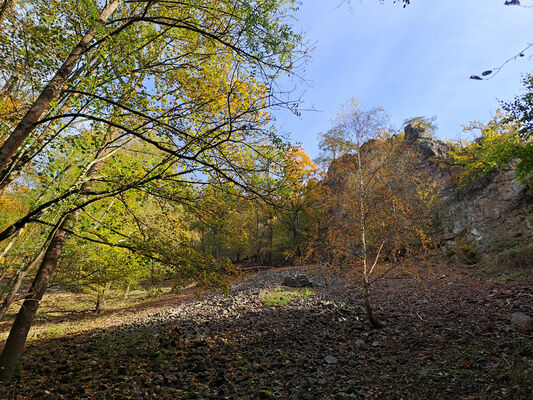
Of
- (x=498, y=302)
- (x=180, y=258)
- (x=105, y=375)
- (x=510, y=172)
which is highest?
(x=510, y=172)

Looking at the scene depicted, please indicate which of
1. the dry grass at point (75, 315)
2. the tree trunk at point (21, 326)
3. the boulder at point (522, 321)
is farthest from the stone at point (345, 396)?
the dry grass at point (75, 315)

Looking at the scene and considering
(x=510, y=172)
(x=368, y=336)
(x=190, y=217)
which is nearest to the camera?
(x=190, y=217)

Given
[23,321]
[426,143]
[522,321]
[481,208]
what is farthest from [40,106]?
[426,143]

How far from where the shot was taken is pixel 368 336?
6859 millimetres

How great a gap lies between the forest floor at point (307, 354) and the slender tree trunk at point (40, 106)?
14.0 ft

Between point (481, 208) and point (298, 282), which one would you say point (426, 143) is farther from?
point (298, 282)

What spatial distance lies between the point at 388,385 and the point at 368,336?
2.42m

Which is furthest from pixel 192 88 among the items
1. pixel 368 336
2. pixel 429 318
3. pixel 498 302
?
pixel 498 302

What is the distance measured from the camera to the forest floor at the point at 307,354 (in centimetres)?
439

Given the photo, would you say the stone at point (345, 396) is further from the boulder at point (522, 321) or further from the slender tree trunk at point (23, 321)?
the slender tree trunk at point (23, 321)

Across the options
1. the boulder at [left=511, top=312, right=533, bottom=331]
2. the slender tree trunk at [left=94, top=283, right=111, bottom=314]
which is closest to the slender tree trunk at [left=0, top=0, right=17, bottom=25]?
the boulder at [left=511, top=312, right=533, bottom=331]

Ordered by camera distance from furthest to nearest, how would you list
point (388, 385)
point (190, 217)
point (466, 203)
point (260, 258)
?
1. point (260, 258)
2. point (466, 203)
3. point (190, 217)
4. point (388, 385)

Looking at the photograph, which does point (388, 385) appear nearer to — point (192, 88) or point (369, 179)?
point (369, 179)

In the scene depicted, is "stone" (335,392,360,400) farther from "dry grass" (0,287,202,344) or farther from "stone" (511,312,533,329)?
"dry grass" (0,287,202,344)
